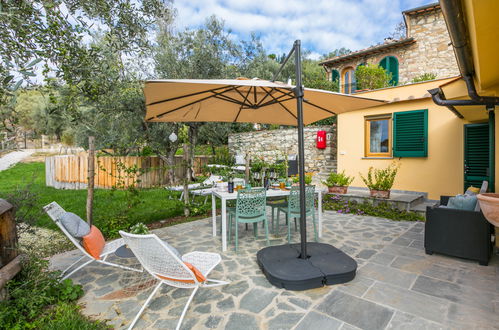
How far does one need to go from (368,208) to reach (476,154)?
8.54 ft

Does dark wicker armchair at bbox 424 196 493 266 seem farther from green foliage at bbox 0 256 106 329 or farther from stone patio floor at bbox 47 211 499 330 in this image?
green foliage at bbox 0 256 106 329

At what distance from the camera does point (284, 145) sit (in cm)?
1051

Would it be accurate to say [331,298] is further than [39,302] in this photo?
Yes

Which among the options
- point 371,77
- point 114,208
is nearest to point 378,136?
point 371,77

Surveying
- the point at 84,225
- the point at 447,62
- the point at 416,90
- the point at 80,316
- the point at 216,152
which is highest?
the point at 447,62

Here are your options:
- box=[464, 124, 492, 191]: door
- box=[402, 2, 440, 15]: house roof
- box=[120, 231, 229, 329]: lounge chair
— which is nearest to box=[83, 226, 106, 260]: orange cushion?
box=[120, 231, 229, 329]: lounge chair

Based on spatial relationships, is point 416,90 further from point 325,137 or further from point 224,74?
point 224,74

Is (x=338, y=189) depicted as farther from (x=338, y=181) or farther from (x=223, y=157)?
(x=223, y=157)

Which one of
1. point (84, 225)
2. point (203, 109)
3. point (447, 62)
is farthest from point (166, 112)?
point (447, 62)

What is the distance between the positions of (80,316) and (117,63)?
447 cm

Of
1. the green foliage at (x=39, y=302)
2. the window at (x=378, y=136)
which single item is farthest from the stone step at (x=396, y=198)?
the green foliage at (x=39, y=302)

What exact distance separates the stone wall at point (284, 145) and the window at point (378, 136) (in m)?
1.44

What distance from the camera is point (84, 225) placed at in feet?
9.41

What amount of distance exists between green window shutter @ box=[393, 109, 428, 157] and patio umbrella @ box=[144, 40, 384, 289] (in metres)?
3.67
